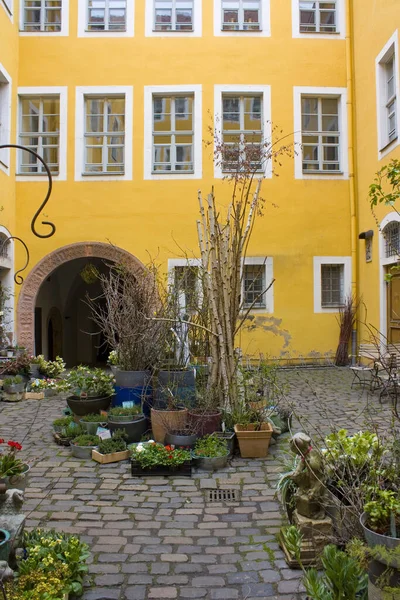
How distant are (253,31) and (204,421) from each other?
35.1 feet

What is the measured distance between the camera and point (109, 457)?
543 centimetres

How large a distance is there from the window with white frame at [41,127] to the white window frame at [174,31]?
270 cm

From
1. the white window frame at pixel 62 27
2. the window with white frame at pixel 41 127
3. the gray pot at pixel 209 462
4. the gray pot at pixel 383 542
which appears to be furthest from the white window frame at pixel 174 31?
the gray pot at pixel 383 542

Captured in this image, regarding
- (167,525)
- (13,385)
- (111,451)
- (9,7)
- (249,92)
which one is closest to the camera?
(167,525)

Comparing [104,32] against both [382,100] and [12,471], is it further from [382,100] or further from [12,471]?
[12,471]

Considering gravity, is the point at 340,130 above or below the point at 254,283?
above

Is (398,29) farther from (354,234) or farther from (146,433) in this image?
(146,433)

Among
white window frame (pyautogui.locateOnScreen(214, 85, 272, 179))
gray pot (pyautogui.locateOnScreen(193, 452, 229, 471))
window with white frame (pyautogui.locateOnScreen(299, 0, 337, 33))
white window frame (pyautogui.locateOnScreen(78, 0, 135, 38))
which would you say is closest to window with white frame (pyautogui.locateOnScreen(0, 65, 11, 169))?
white window frame (pyautogui.locateOnScreen(78, 0, 135, 38))

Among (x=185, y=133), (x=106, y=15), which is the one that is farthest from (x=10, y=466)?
(x=106, y=15)

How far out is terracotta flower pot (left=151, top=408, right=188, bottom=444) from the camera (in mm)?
5703

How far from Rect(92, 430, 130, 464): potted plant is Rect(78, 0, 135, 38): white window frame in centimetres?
1066

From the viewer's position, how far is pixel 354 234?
12.8 metres

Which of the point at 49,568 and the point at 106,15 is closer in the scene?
the point at 49,568

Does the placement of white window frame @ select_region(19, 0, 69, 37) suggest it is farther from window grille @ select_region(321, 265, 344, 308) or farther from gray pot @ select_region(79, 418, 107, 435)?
gray pot @ select_region(79, 418, 107, 435)
